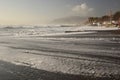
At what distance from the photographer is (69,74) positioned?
31.3ft

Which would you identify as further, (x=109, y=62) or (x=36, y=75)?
(x=109, y=62)

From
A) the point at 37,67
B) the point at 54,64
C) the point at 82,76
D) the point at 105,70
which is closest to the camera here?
the point at 82,76

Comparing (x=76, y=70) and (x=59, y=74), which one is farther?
(x=76, y=70)

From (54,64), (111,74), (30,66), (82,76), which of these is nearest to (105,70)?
(111,74)

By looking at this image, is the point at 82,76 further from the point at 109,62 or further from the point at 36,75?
the point at 109,62

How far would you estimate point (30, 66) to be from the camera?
11.3 m

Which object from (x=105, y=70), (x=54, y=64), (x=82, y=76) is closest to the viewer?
(x=82, y=76)

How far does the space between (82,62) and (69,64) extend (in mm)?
840

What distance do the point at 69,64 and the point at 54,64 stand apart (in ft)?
2.53

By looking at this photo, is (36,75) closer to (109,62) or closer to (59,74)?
(59,74)

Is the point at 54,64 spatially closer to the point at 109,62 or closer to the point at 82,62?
the point at 82,62

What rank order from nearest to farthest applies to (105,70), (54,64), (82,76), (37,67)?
1. (82,76)
2. (105,70)
3. (37,67)
4. (54,64)

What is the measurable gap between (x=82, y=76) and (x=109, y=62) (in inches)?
134

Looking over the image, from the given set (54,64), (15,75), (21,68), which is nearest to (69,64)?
(54,64)
